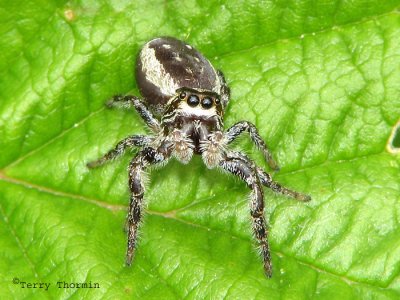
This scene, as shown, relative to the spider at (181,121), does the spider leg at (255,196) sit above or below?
below

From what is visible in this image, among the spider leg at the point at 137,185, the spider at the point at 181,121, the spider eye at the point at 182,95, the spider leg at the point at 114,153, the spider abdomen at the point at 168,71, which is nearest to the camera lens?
the spider leg at the point at 137,185

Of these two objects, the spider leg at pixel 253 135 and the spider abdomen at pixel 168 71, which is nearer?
the spider leg at pixel 253 135

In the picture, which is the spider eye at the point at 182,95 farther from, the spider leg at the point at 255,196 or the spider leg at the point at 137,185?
the spider leg at the point at 255,196

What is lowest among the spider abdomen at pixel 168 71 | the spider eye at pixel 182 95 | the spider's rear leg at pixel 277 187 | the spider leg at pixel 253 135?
the spider's rear leg at pixel 277 187

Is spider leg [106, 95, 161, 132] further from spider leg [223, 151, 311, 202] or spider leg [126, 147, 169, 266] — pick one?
spider leg [223, 151, 311, 202]

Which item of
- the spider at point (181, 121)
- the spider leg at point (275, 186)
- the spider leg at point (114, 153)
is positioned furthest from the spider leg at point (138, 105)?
the spider leg at point (275, 186)

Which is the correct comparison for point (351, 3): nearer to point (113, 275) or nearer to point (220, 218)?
point (220, 218)

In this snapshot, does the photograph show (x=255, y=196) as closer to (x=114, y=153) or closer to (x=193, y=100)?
(x=193, y=100)

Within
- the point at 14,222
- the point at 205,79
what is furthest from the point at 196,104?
the point at 14,222
